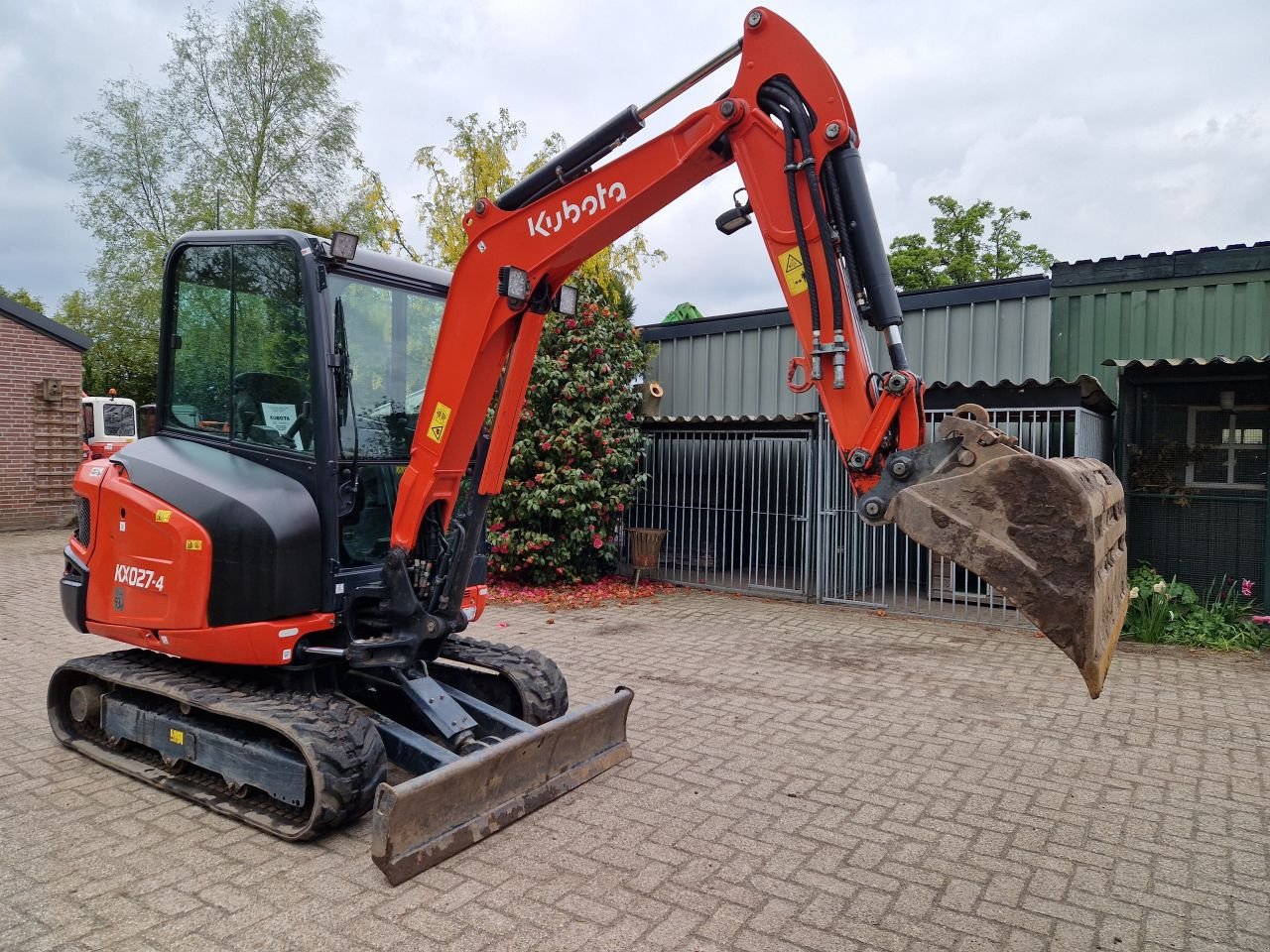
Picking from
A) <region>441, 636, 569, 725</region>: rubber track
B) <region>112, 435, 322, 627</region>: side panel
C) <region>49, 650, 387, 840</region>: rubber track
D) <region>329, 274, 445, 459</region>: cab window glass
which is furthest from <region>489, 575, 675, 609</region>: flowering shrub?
<region>112, 435, 322, 627</region>: side panel

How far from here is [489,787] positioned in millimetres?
3934

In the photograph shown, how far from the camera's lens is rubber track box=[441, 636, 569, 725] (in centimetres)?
480

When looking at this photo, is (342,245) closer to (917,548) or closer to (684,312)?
(917,548)

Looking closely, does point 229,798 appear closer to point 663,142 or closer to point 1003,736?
point 663,142

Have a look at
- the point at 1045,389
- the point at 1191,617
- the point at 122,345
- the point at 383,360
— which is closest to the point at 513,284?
the point at 383,360

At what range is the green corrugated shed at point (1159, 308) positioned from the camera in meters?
9.46

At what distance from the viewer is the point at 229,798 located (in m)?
4.23

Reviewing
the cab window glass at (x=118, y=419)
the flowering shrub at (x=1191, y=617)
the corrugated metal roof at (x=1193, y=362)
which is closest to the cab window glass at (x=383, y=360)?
the corrugated metal roof at (x=1193, y=362)

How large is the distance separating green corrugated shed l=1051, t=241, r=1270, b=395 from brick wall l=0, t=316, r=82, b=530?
1755 centimetres

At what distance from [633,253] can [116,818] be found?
1349 cm

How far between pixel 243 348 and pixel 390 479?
3.23 ft

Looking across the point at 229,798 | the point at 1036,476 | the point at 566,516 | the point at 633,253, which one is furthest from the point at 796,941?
the point at 633,253

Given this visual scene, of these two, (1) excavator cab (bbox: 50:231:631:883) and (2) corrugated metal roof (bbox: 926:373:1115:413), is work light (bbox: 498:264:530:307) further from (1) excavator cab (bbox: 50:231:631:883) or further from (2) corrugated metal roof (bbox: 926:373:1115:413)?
(2) corrugated metal roof (bbox: 926:373:1115:413)

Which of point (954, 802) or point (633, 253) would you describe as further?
point (633, 253)
